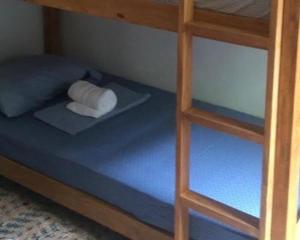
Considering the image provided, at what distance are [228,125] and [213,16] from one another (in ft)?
1.14

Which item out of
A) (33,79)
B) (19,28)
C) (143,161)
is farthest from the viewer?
(19,28)

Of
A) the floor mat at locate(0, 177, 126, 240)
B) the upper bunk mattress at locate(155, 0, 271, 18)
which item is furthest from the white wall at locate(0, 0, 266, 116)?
the upper bunk mattress at locate(155, 0, 271, 18)

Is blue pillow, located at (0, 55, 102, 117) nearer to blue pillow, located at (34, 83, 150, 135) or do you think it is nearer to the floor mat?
blue pillow, located at (34, 83, 150, 135)

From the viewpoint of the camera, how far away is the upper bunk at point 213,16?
182cm

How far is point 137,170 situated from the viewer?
2.56 m

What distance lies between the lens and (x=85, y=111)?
3074 millimetres

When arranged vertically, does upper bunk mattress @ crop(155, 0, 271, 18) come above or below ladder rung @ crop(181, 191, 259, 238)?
above

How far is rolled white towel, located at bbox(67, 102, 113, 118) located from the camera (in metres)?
3.04

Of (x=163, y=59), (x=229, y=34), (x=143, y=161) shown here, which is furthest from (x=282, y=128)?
(x=163, y=59)

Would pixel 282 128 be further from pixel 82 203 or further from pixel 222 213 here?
pixel 82 203

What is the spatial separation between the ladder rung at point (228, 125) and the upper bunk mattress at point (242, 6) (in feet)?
1.13

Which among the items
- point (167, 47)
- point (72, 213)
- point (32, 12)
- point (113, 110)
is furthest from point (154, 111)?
point (32, 12)

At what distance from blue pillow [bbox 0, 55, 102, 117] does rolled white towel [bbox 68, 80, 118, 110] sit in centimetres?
21

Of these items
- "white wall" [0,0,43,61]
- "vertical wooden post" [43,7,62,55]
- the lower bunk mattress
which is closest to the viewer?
the lower bunk mattress
